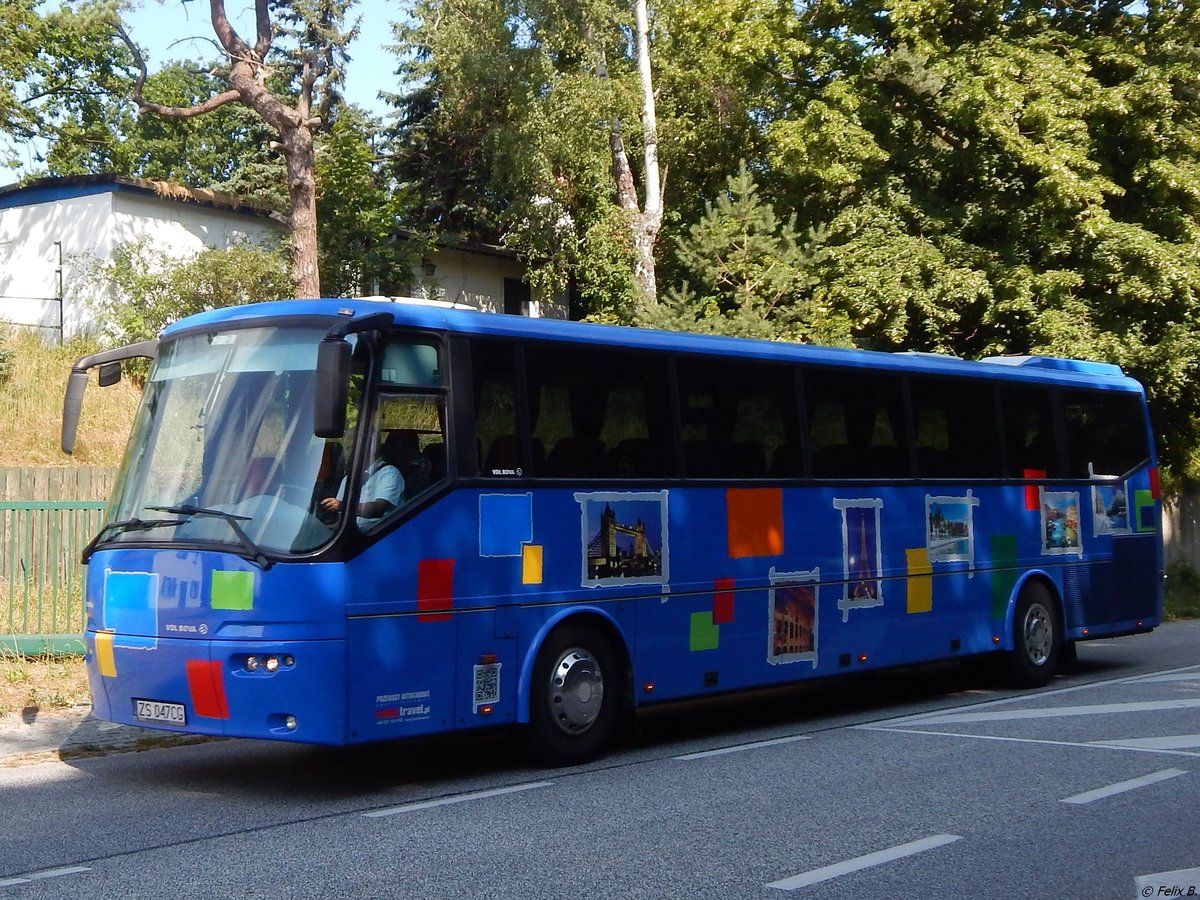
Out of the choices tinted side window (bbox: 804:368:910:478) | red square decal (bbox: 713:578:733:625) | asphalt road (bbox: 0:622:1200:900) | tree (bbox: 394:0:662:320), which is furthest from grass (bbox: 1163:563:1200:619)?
red square decal (bbox: 713:578:733:625)

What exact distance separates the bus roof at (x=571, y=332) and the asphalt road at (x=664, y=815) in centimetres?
298

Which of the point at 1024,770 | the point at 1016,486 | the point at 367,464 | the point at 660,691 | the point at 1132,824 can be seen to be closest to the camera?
the point at 1132,824

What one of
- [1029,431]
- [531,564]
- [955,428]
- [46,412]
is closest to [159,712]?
[531,564]

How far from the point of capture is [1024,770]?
945 centimetres

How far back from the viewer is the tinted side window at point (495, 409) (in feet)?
31.1

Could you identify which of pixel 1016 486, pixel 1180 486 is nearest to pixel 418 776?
pixel 1016 486

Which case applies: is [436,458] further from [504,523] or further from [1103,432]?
[1103,432]

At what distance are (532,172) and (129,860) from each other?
84.7 feet

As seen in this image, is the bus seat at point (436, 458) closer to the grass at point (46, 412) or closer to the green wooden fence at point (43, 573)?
the green wooden fence at point (43, 573)

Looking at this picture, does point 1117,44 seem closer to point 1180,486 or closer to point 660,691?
point 1180,486

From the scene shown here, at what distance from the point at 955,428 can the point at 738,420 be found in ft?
10.6

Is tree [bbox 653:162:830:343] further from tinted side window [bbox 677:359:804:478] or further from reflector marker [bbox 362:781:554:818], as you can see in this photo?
reflector marker [bbox 362:781:554:818]

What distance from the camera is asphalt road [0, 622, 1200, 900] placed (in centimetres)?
654

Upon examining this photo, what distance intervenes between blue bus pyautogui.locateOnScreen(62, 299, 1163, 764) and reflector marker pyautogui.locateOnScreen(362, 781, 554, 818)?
1.47ft
